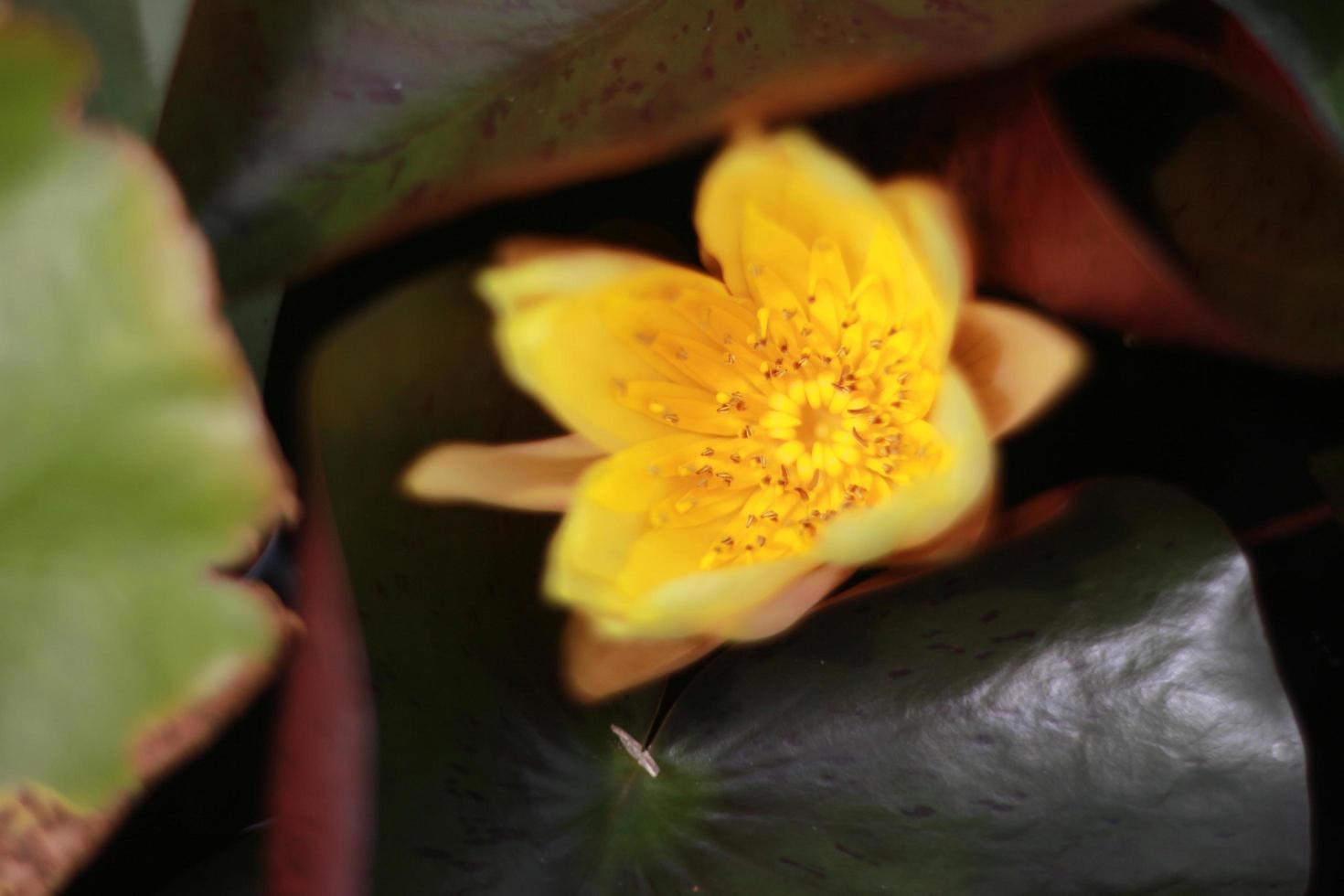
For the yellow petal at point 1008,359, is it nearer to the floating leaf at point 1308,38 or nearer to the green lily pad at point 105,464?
the floating leaf at point 1308,38

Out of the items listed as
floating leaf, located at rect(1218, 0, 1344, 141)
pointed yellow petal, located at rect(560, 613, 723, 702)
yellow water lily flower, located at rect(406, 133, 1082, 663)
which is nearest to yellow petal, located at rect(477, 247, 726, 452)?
yellow water lily flower, located at rect(406, 133, 1082, 663)

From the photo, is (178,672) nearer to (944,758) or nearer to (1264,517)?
(944,758)

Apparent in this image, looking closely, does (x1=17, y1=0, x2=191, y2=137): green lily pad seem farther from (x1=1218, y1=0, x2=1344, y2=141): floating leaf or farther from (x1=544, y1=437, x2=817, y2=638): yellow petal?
(x1=1218, y1=0, x2=1344, y2=141): floating leaf

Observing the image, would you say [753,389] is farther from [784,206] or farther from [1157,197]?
[1157,197]

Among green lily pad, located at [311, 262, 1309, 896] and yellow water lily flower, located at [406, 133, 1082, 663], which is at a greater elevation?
yellow water lily flower, located at [406, 133, 1082, 663]

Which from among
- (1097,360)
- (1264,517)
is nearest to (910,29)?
(1097,360)

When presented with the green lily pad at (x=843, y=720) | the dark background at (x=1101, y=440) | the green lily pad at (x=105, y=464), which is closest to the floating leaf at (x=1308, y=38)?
the dark background at (x=1101, y=440)
